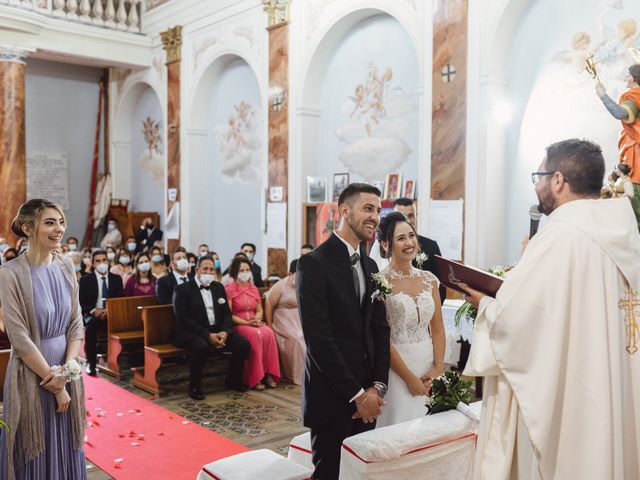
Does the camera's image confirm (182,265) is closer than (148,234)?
Yes

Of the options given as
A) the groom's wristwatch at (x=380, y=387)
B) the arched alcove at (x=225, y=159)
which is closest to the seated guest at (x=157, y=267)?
the arched alcove at (x=225, y=159)

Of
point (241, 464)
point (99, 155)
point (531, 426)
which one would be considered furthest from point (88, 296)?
point (99, 155)

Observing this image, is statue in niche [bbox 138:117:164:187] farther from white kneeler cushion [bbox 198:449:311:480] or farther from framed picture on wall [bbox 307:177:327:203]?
white kneeler cushion [bbox 198:449:311:480]

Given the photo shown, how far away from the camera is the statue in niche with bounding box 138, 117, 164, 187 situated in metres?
15.1

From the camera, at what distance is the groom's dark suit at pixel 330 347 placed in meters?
3.09

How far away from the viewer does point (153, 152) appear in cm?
1529

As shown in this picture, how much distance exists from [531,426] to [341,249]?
1.30m

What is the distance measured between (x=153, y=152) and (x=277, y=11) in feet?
19.2

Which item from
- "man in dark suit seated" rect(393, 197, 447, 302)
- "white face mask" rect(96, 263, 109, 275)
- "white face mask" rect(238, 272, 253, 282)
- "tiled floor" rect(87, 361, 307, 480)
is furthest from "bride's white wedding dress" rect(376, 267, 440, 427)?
"white face mask" rect(96, 263, 109, 275)

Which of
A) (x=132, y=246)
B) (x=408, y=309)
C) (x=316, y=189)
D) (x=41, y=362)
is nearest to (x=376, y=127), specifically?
(x=316, y=189)

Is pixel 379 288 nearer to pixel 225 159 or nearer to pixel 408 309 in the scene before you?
pixel 408 309

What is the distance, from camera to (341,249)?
325 centimetres

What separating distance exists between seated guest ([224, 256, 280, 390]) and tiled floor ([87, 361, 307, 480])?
0.63 ft

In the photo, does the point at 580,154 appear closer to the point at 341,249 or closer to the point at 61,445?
the point at 341,249
